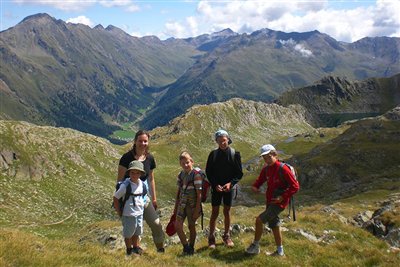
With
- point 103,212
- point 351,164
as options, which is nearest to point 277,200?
point 103,212

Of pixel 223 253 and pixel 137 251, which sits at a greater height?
pixel 137 251

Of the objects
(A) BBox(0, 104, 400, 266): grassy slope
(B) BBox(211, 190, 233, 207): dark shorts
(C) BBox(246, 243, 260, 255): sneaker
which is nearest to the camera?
(A) BBox(0, 104, 400, 266): grassy slope

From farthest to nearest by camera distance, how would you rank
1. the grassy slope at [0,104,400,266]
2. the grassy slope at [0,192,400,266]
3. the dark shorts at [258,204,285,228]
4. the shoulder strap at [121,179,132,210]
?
the dark shorts at [258,204,285,228] < the shoulder strap at [121,179,132,210] < the grassy slope at [0,104,400,266] < the grassy slope at [0,192,400,266]

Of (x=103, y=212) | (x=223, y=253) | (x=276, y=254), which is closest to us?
(x=276, y=254)

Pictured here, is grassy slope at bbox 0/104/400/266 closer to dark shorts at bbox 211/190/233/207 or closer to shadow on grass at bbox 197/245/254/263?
shadow on grass at bbox 197/245/254/263

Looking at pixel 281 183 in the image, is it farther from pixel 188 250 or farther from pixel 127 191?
pixel 127 191

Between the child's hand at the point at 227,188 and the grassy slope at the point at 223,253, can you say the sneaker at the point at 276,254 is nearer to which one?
the grassy slope at the point at 223,253

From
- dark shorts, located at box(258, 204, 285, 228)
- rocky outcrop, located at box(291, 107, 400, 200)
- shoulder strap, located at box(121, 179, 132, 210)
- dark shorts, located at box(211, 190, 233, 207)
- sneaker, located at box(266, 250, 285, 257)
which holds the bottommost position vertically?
rocky outcrop, located at box(291, 107, 400, 200)

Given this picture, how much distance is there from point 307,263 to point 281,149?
171824mm

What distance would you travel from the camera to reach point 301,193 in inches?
4008

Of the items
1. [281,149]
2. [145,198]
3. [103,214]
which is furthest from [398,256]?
[281,149]

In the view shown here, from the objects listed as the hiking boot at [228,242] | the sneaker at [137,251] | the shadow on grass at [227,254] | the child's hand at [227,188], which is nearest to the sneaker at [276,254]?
the shadow on grass at [227,254]

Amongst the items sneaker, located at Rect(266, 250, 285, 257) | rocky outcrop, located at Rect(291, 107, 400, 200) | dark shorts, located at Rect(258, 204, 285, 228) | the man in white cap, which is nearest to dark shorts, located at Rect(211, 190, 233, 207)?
the man in white cap

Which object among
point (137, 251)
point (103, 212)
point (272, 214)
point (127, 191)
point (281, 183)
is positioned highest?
point (127, 191)
